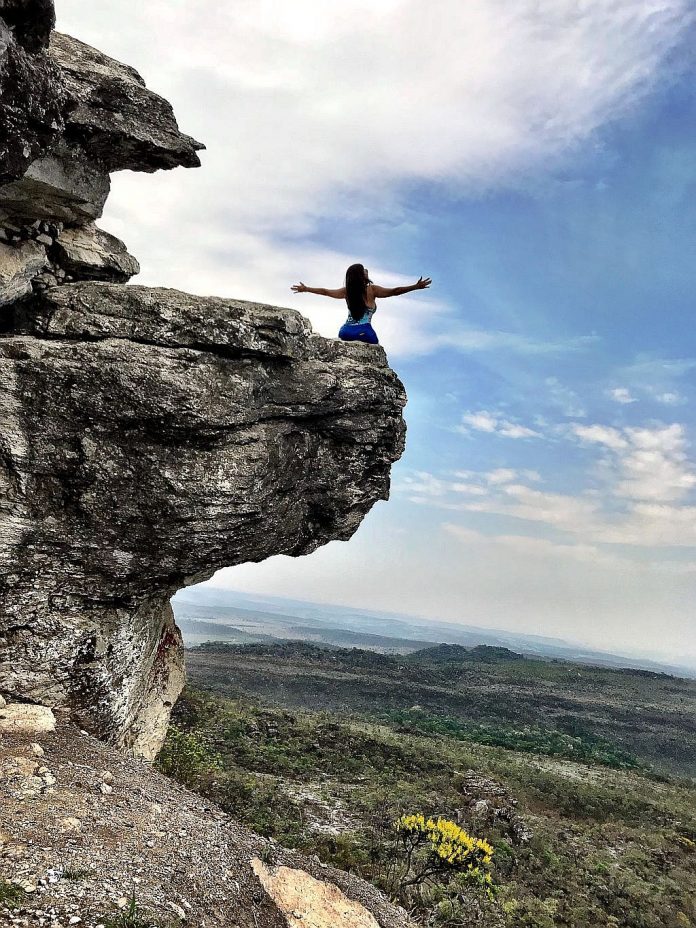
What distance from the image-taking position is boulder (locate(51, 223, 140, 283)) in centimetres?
1366

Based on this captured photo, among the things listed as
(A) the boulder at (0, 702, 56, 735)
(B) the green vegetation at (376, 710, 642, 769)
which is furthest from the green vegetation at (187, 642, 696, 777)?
(A) the boulder at (0, 702, 56, 735)

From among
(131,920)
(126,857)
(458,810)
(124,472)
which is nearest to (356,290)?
(124,472)

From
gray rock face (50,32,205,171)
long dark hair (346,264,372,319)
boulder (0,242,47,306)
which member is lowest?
boulder (0,242,47,306)

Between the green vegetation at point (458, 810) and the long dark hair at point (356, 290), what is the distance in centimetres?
1383

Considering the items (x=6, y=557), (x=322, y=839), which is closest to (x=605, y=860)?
(x=322, y=839)

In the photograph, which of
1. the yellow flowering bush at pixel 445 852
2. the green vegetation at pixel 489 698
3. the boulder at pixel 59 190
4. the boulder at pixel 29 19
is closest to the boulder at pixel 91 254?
the boulder at pixel 59 190

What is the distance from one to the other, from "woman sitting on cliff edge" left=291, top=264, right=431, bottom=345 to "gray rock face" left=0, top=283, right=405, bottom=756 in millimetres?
1700

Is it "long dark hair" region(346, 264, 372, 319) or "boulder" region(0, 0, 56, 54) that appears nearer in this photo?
"boulder" region(0, 0, 56, 54)

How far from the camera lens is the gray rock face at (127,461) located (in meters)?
11.6

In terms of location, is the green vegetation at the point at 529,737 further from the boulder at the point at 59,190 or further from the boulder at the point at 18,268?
the boulder at the point at 59,190

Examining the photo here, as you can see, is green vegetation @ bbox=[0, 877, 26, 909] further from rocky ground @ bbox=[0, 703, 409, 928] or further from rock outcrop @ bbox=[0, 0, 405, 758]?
rock outcrop @ bbox=[0, 0, 405, 758]

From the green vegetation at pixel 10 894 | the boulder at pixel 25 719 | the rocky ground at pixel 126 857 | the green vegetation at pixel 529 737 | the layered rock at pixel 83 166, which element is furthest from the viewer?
the green vegetation at pixel 529 737

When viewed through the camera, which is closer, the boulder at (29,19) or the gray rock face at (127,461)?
the boulder at (29,19)

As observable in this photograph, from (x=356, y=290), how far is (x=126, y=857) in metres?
13.0
